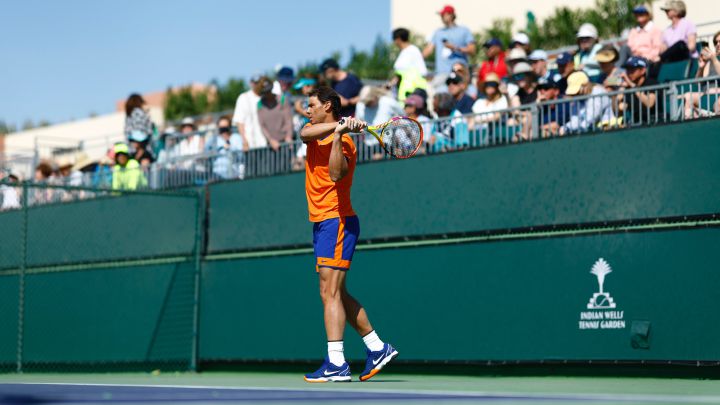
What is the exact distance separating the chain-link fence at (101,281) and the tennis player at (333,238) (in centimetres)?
528

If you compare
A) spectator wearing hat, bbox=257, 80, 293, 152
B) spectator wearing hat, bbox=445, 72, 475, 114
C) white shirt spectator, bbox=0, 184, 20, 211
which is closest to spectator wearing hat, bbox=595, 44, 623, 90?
spectator wearing hat, bbox=445, 72, 475, 114

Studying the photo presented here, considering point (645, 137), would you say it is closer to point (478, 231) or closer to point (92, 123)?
point (478, 231)

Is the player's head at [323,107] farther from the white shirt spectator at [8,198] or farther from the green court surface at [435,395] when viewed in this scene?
the white shirt spectator at [8,198]

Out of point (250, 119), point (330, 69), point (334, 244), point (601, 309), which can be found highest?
point (330, 69)

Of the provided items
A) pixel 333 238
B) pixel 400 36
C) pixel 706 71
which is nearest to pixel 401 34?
pixel 400 36

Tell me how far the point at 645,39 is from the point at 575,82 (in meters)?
1.66

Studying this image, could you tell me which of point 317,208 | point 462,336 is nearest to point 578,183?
point 462,336

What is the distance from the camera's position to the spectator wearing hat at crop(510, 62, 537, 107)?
12.2 meters

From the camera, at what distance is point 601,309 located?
968cm

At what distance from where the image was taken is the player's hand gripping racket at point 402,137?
8.39 m

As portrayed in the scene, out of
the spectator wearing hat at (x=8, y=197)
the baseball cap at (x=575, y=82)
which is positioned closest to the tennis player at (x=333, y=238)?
the baseball cap at (x=575, y=82)

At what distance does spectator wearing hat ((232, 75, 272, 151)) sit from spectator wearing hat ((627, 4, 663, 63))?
4.47 meters

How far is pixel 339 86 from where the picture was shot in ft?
43.3

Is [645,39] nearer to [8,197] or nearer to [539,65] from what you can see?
[539,65]
